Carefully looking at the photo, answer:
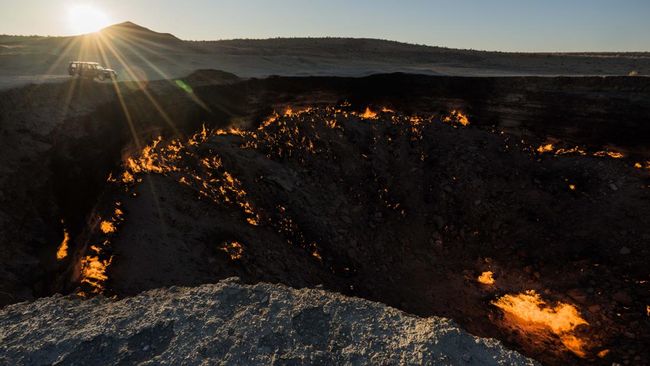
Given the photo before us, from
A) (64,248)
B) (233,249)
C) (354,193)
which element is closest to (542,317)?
(354,193)

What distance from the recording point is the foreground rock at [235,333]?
11.4ft

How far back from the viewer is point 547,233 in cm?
1147

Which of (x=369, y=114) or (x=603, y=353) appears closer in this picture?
(x=603, y=353)

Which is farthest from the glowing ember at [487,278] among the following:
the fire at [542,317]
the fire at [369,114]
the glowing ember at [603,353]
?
the fire at [369,114]

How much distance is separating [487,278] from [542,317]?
176 centimetres

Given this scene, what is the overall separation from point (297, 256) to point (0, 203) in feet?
22.9

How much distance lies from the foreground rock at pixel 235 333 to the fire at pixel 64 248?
400 cm

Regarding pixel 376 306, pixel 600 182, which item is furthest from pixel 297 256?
pixel 600 182

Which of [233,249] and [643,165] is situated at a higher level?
[643,165]

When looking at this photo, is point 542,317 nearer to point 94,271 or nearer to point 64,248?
point 94,271

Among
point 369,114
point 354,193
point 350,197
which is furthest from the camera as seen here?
point 369,114

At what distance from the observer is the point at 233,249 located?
946 centimetres

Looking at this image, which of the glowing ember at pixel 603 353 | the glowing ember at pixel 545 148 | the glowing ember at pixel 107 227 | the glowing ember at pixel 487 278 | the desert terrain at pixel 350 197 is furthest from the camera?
the glowing ember at pixel 545 148

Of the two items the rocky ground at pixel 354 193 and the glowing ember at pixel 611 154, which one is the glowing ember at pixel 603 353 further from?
the glowing ember at pixel 611 154
